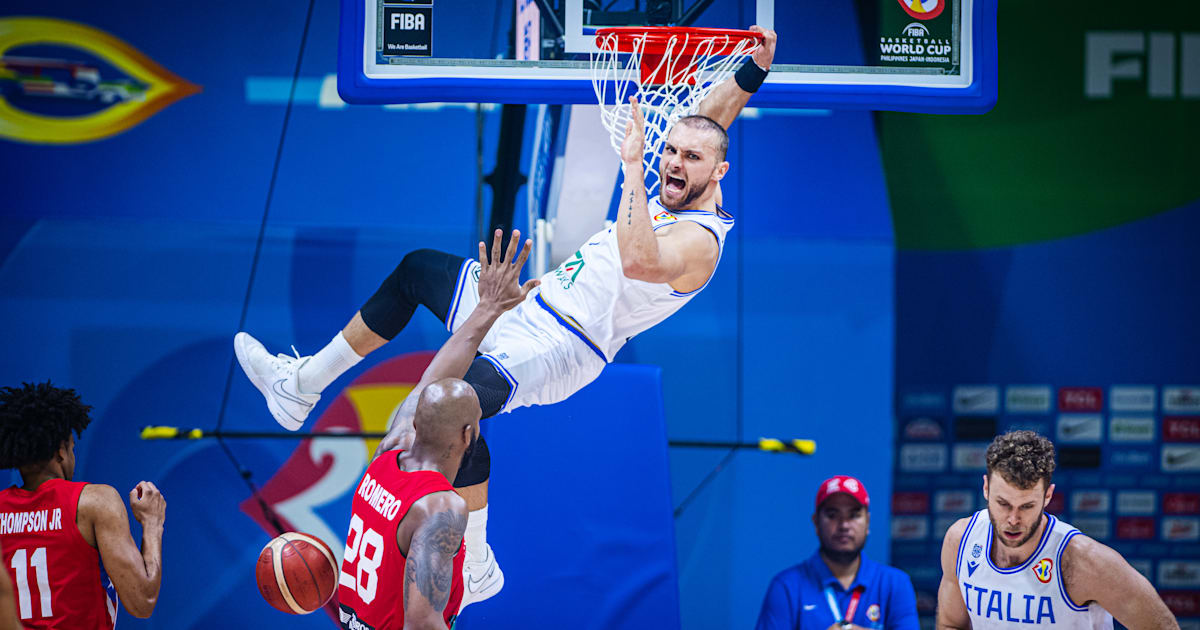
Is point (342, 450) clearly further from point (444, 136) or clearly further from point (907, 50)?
point (907, 50)

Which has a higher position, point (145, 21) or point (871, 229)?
point (145, 21)

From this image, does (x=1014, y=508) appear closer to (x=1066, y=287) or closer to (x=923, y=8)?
(x=923, y=8)

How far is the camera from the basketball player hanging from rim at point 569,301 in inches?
148

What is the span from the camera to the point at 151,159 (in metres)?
5.75

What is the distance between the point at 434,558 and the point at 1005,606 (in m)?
2.01

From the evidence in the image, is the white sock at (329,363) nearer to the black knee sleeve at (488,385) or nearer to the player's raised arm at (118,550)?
the black knee sleeve at (488,385)

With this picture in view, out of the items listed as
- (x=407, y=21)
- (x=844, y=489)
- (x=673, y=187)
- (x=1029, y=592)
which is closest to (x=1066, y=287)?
(x=844, y=489)

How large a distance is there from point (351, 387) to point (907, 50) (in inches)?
136

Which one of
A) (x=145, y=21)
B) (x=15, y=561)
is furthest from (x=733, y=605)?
(x=145, y=21)

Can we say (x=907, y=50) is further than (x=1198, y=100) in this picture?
No

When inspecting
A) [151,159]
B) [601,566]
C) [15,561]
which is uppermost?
[151,159]

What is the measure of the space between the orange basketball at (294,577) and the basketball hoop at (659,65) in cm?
181

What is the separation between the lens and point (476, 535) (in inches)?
152

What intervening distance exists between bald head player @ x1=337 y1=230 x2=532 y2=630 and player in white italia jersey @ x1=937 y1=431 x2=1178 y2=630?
1.80 metres
